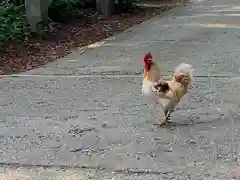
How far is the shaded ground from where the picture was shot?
10.5 metres

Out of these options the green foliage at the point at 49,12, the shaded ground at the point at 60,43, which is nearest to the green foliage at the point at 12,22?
the green foliage at the point at 49,12

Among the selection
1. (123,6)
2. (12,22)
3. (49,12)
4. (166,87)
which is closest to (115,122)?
(166,87)

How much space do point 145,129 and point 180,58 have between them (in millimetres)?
4448

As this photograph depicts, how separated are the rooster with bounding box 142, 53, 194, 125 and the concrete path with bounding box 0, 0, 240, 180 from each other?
28 cm

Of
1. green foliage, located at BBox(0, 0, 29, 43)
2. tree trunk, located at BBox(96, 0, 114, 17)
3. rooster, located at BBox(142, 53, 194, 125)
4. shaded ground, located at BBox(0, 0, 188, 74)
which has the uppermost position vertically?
rooster, located at BBox(142, 53, 194, 125)

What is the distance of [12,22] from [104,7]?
4.81 m

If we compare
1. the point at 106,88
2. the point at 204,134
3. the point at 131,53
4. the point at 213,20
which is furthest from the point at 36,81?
the point at 213,20

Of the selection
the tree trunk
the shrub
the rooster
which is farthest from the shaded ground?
the rooster

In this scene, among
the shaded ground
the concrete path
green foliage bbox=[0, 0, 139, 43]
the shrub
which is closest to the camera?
the concrete path

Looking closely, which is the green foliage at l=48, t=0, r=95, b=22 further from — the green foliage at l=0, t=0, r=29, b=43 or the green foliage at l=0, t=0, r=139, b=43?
the green foliage at l=0, t=0, r=29, b=43

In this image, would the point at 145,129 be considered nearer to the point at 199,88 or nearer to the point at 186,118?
the point at 186,118

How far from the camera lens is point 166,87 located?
5.97 m

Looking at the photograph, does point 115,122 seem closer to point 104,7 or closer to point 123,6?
point 104,7

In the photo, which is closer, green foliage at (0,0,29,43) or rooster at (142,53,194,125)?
rooster at (142,53,194,125)
